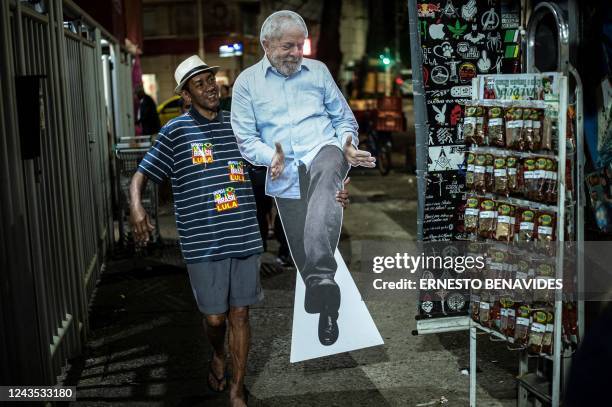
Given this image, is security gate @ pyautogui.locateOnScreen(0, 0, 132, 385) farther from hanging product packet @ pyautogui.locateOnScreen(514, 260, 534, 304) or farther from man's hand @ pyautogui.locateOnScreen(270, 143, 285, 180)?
hanging product packet @ pyautogui.locateOnScreen(514, 260, 534, 304)

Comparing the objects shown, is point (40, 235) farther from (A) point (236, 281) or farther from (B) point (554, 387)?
(B) point (554, 387)

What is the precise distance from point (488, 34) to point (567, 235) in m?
1.58

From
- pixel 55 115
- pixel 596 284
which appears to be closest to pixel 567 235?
pixel 596 284

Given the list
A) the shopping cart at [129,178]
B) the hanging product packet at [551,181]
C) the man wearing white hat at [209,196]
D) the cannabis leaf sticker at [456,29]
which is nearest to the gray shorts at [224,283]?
the man wearing white hat at [209,196]

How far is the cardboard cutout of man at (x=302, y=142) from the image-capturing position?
454cm

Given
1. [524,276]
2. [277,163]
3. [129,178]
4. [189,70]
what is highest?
[189,70]

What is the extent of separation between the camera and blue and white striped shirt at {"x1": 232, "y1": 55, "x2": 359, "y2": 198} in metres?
4.54

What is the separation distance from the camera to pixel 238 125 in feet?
15.6

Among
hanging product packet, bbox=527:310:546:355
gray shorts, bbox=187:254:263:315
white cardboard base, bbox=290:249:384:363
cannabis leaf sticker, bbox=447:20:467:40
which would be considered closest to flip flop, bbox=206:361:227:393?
gray shorts, bbox=187:254:263:315

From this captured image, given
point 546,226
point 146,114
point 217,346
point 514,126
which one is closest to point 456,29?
point 514,126

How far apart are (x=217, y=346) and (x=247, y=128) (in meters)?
1.47

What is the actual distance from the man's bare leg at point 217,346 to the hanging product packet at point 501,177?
186 cm

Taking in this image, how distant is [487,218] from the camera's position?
470 centimetres

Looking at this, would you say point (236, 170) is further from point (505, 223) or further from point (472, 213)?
point (505, 223)
